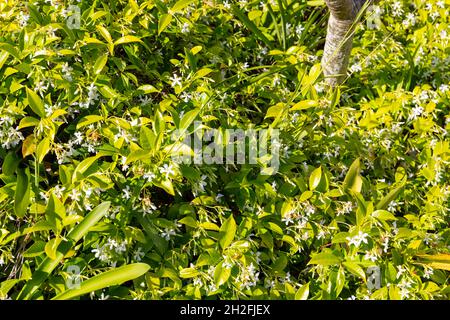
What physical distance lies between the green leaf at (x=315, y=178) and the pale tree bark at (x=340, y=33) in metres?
0.33

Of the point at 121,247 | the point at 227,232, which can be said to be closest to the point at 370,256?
the point at 227,232

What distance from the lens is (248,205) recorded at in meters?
1.63

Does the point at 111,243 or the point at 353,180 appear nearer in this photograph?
the point at 111,243

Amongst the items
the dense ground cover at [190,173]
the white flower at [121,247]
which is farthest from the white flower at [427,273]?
the white flower at [121,247]

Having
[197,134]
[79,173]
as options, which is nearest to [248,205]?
[197,134]

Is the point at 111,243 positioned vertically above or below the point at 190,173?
below

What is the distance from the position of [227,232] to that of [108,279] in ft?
1.05

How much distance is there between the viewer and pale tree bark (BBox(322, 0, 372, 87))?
1807 millimetres

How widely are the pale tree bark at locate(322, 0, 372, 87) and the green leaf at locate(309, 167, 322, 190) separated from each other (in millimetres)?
331

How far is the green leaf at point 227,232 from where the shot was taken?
1441 mm

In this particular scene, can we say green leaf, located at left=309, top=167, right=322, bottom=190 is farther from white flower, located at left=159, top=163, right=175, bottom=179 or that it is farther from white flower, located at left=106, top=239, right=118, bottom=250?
white flower, located at left=106, top=239, right=118, bottom=250

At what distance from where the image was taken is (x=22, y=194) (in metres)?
1.41

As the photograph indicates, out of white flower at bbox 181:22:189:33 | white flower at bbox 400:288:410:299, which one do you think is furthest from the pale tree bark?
white flower at bbox 400:288:410:299

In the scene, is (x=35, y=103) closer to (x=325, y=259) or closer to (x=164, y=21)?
(x=164, y=21)
